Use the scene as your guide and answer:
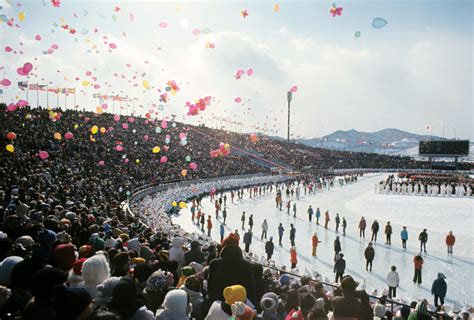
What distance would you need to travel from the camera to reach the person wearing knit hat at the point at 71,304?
9.57ft

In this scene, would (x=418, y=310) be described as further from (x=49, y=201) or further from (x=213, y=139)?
(x=213, y=139)

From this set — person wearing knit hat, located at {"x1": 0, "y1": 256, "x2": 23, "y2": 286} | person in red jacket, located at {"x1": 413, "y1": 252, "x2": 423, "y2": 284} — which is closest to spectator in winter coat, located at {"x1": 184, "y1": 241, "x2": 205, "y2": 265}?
person wearing knit hat, located at {"x1": 0, "y1": 256, "x2": 23, "y2": 286}

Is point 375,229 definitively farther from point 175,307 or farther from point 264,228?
point 175,307

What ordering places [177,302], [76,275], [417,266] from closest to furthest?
[177,302] < [76,275] < [417,266]

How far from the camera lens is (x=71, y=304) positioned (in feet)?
9.57

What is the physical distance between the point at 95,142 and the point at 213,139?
31.0 meters

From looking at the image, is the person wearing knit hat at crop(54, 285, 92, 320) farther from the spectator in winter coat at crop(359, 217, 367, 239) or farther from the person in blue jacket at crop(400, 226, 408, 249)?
the spectator in winter coat at crop(359, 217, 367, 239)

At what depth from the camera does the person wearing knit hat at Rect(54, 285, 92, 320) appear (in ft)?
9.57

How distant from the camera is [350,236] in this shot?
59.6 ft

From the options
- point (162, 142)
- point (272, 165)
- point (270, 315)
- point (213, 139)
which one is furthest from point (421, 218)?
point (213, 139)

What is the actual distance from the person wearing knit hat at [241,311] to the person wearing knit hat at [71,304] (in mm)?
1188

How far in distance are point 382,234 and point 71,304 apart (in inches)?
710

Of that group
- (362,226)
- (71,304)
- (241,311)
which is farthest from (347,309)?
(362,226)

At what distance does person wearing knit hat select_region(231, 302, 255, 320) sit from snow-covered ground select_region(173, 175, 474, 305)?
8586 mm
